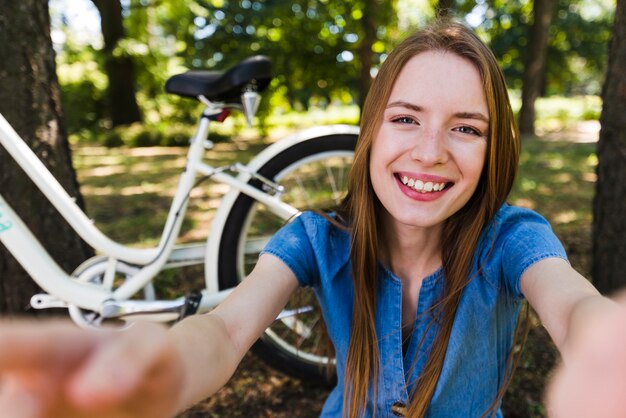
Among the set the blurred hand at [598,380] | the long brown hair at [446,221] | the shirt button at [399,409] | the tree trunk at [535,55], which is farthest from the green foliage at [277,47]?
the blurred hand at [598,380]

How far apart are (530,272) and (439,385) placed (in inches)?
17.0

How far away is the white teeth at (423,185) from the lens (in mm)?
1272

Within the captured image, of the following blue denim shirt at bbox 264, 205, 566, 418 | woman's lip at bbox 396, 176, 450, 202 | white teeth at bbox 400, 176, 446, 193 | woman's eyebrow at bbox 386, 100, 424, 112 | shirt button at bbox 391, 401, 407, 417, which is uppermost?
woman's eyebrow at bbox 386, 100, 424, 112

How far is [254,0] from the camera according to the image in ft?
26.3

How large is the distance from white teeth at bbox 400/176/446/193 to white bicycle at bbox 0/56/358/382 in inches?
29.1

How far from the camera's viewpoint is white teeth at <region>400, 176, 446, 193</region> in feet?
4.17

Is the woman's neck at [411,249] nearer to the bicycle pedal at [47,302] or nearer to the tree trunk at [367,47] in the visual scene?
the bicycle pedal at [47,302]

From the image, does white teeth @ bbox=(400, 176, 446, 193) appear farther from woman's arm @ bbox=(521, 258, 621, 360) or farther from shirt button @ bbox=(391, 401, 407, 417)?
shirt button @ bbox=(391, 401, 407, 417)

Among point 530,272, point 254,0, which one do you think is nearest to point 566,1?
point 254,0

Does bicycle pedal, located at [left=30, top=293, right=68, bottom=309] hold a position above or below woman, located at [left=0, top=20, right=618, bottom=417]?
below

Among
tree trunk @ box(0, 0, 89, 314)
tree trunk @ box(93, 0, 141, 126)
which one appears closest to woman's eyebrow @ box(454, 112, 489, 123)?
tree trunk @ box(0, 0, 89, 314)

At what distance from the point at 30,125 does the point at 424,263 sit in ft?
6.03

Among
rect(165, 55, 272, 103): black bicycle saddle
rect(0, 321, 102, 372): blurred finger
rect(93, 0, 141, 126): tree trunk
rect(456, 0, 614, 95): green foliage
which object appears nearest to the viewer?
rect(0, 321, 102, 372): blurred finger

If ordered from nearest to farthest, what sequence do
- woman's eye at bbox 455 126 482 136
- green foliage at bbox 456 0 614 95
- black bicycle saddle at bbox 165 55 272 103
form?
woman's eye at bbox 455 126 482 136 → black bicycle saddle at bbox 165 55 272 103 → green foliage at bbox 456 0 614 95
